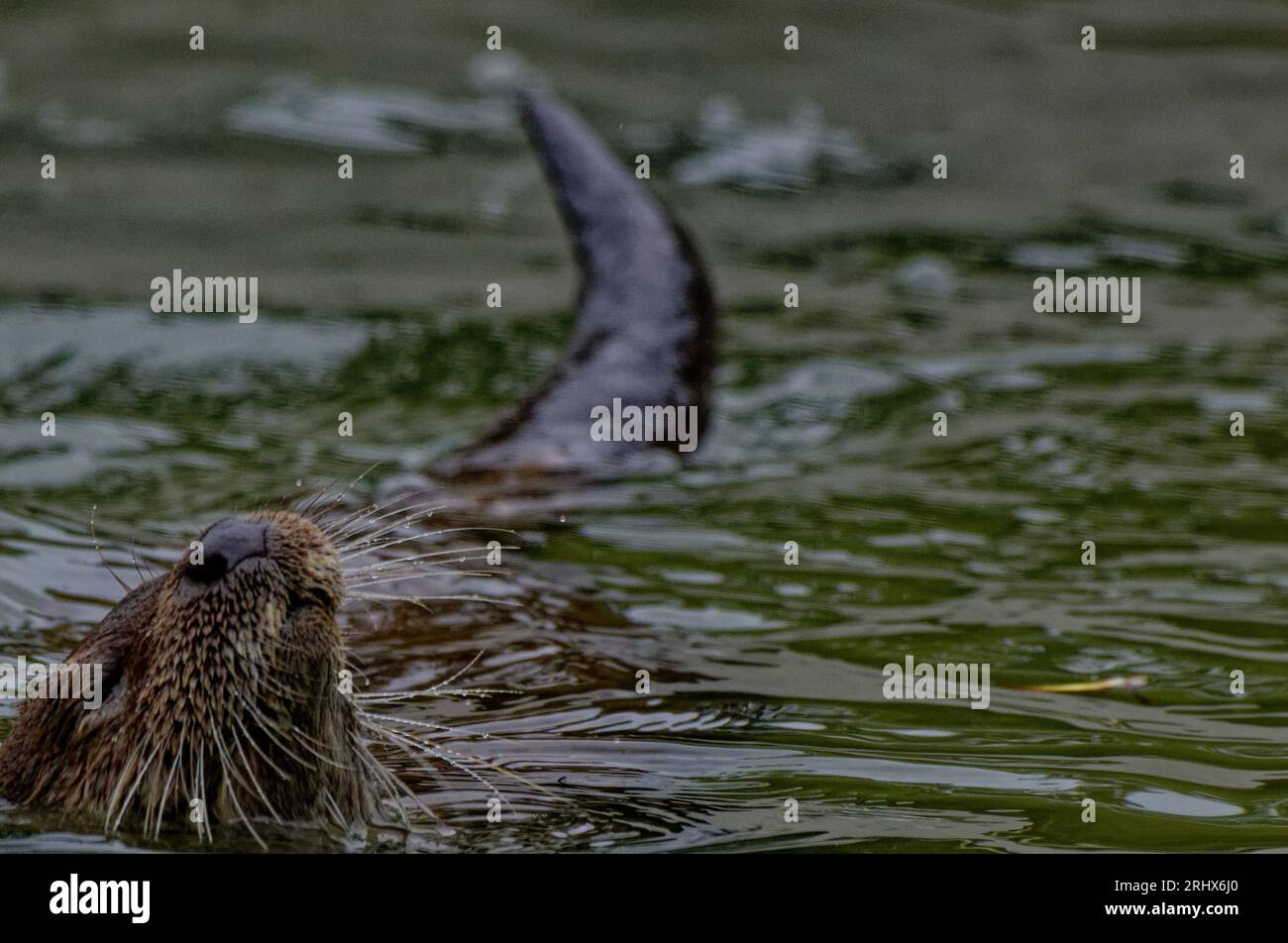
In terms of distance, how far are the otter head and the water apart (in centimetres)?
14

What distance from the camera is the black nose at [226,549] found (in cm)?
326

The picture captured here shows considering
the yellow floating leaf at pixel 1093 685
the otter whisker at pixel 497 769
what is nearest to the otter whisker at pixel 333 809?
the otter whisker at pixel 497 769

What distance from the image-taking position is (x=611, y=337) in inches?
239

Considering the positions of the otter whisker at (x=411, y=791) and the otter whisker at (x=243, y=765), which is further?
the otter whisker at (x=411, y=791)

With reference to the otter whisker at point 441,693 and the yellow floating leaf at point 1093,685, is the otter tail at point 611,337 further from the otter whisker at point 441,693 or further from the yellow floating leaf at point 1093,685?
the yellow floating leaf at point 1093,685

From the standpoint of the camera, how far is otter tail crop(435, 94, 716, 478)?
5808 millimetres

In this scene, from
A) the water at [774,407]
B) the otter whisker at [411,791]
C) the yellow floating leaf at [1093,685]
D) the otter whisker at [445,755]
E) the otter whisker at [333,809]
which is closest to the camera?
the otter whisker at [333,809]

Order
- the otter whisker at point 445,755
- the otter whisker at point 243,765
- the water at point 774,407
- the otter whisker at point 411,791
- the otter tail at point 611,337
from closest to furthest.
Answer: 1. the otter whisker at point 243,765
2. the otter whisker at point 411,791
3. the otter whisker at point 445,755
4. the water at point 774,407
5. the otter tail at point 611,337

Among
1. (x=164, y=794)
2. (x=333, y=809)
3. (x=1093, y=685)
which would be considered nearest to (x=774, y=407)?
(x=1093, y=685)

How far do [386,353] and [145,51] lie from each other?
427cm

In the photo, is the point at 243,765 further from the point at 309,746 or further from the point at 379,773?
the point at 379,773

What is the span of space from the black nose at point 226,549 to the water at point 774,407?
47 cm
